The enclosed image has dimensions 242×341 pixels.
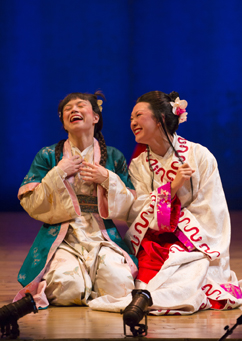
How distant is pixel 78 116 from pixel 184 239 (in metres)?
0.90

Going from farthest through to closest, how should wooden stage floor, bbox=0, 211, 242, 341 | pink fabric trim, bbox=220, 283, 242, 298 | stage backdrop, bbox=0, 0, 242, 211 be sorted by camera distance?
stage backdrop, bbox=0, 0, 242, 211, pink fabric trim, bbox=220, 283, 242, 298, wooden stage floor, bbox=0, 211, 242, 341

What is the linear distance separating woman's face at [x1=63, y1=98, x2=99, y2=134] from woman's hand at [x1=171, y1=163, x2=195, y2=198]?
57 cm

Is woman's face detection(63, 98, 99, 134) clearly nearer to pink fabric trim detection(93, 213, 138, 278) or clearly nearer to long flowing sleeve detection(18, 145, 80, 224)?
long flowing sleeve detection(18, 145, 80, 224)

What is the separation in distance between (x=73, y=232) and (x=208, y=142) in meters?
4.78

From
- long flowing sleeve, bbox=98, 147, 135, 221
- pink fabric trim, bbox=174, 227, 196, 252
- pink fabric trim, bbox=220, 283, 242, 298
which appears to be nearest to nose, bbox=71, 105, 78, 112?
long flowing sleeve, bbox=98, 147, 135, 221

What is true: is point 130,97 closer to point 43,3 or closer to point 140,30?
point 140,30

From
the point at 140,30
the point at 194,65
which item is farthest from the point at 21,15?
the point at 194,65

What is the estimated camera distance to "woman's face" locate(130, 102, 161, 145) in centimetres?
282

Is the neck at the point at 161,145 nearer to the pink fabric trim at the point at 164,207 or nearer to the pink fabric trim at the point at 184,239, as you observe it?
→ the pink fabric trim at the point at 164,207

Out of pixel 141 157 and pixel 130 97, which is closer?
pixel 141 157

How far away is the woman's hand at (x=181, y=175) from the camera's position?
263 centimetres

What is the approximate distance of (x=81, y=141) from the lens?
2797 millimetres

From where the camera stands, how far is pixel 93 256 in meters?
2.54

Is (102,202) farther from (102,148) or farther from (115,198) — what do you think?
(102,148)
